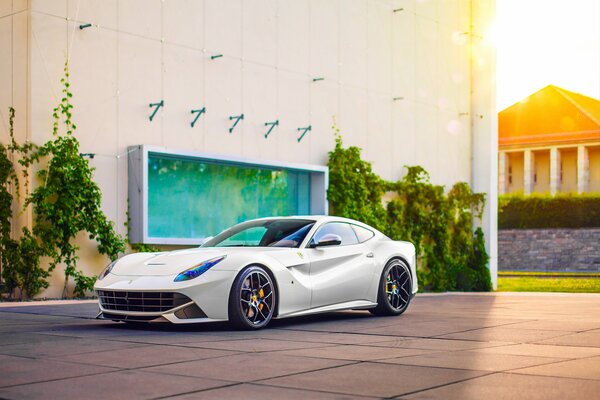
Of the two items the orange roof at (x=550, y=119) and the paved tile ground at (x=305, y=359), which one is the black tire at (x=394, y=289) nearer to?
the paved tile ground at (x=305, y=359)

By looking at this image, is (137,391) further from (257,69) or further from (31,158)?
(257,69)

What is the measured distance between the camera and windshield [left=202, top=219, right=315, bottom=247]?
9672mm

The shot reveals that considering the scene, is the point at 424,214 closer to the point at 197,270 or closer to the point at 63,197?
the point at 63,197

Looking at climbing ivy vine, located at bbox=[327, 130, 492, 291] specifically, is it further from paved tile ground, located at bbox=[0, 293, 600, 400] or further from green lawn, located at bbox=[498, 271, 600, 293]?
paved tile ground, located at bbox=[0, 293, 600, 400]

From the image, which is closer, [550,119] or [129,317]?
[129,317]

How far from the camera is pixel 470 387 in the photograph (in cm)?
504

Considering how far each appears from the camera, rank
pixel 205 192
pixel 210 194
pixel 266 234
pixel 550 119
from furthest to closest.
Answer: pixel 550 119 < pixel 210 194 < pixel 205 192 < pixel 266 234

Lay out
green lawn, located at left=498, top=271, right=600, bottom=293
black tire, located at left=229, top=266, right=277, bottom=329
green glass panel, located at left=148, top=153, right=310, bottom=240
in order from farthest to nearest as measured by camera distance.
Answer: green lawn, located at left=498, top=271, right=600, bottom=293
green glass panel, located at left=148, top=153, right=310, bottom=240
black tire, located at left=229, top=266, right=277, bottom=329

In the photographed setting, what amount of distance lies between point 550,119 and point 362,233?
6023 centimetres

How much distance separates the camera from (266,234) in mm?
9875

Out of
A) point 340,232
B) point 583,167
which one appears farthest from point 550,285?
point 583,167

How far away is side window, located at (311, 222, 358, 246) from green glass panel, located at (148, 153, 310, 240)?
6495 millimetres

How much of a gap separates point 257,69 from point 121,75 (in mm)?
3698

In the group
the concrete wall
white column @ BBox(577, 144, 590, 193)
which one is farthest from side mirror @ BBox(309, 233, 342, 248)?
white column @ BBox(577, 144, 590, 193)
